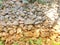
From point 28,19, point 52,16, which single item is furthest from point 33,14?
point 52,16

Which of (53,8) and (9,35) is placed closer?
(9,35)

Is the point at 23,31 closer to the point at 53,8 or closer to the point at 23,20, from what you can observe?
the point at 23,20

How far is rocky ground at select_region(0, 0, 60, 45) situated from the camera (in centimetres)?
420

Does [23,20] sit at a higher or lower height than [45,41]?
higher

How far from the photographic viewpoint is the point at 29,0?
505 cm

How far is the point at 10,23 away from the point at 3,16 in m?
0.35

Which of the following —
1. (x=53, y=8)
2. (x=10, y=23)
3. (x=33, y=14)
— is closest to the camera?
(x=10, y=23)

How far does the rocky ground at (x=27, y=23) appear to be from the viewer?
4.20 meters

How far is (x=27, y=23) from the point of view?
4.49 metres

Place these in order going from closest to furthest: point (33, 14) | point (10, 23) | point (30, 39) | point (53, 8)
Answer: point (30, 39) → point (10, 23) → point (33, 14) → point (53, 8)

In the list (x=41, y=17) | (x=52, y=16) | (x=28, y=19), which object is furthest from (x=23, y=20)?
(x=52, y=16)

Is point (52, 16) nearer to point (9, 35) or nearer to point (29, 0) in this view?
point (29, 0)

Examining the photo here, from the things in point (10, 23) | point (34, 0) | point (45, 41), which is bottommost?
point (45, 41)

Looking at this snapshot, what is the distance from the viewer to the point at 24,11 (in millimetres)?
4816
